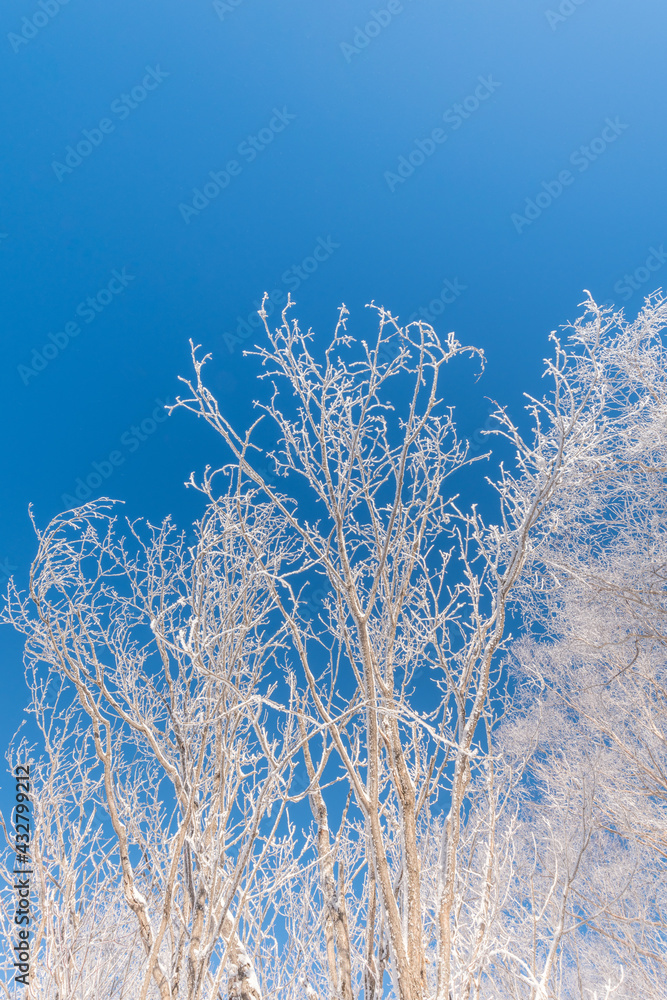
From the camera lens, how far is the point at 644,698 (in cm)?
821

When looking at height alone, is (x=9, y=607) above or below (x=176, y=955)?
above

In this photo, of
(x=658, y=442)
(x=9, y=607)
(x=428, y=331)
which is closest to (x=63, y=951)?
(x=9, y=607)

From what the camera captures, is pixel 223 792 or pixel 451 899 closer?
pixel 451 899

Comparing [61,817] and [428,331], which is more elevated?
[428,331]

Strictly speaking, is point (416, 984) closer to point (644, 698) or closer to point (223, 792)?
point (223, 792)

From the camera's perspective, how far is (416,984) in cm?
198

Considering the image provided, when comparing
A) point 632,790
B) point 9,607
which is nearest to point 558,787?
point 632,790

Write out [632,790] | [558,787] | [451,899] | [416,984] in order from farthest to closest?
[558,787]
[632,790]
[451,899]
[416,984]

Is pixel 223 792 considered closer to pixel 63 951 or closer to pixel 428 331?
pixel 63 951

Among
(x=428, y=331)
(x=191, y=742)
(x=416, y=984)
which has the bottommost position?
(x=416, y=984)

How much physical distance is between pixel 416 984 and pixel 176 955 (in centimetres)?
231

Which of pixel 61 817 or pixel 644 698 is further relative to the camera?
pixel 644 698

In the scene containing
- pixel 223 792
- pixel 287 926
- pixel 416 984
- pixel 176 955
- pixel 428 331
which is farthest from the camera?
pixel 287 926

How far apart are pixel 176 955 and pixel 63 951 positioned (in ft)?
4.94
